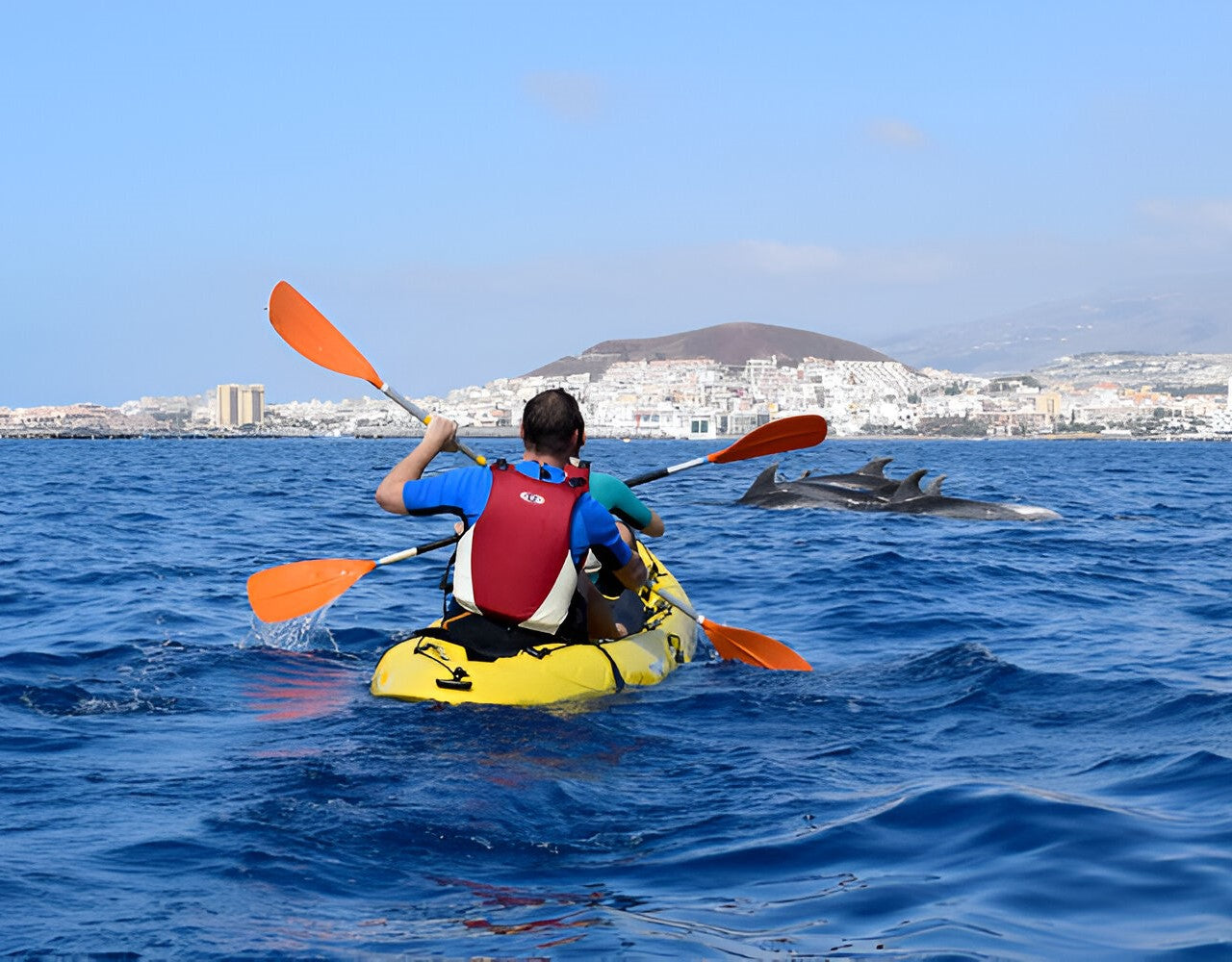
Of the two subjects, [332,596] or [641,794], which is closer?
[641,794]

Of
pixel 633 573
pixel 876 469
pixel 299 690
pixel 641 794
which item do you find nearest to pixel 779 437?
pixel 633 573

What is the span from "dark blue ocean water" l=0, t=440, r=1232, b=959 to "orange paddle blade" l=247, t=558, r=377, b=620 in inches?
20.6

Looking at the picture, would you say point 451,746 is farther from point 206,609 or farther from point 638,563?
point 206,609

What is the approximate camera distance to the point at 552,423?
8133 millimetres

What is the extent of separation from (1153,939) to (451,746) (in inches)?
149

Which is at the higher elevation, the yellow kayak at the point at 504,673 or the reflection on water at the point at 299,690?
the yellow kayak at the point at 504,673

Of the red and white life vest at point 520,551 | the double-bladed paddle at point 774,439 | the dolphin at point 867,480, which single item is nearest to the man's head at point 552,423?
the red and white life vest at point 520,551

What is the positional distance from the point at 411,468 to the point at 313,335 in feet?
12.5

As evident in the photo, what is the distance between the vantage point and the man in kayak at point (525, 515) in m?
8.13

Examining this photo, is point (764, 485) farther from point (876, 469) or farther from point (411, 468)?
point (411, 468)

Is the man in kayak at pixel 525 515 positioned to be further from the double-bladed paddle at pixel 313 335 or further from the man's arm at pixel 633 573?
the double-bladed paddle at pixel 313 335

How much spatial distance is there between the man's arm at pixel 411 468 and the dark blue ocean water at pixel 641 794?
4.17 ft

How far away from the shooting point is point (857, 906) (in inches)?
193

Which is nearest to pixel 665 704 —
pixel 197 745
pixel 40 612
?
pixel 197 745
